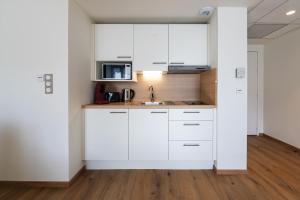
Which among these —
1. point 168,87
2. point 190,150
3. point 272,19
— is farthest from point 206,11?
point 190,150

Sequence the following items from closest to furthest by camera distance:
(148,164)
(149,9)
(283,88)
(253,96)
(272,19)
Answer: (149,9), (148,164), (272,19), (283,88), (253,96)

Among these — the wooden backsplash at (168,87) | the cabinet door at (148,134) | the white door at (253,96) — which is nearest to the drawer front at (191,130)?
the cabinet door at (148,134)

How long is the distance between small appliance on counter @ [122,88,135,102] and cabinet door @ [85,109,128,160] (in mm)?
672

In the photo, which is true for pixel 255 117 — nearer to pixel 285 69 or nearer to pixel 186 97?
pixel 285 69

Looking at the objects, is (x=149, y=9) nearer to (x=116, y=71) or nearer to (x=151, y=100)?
(x=116, y=71)

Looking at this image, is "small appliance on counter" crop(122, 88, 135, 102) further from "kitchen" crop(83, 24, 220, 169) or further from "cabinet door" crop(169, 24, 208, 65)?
"cabinet door" crop(169, 24, 208, 65)

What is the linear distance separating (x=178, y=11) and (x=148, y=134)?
1786mm

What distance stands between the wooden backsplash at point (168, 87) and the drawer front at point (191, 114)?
2.63 feet

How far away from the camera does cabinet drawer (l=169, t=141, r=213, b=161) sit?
273cm

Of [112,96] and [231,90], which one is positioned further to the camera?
[112,96]

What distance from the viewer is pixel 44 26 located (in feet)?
7.43

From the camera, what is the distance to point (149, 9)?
269 centimetres

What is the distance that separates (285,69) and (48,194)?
458cm

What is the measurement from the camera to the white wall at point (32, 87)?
226 centimetres
